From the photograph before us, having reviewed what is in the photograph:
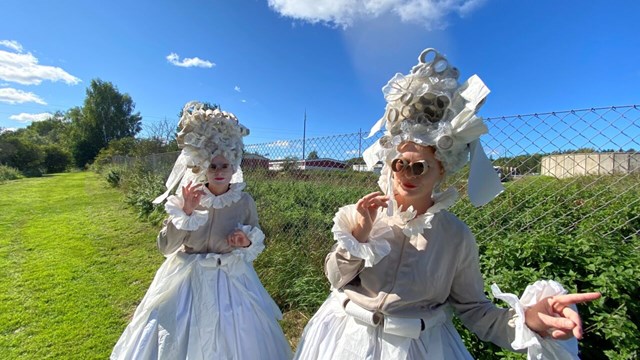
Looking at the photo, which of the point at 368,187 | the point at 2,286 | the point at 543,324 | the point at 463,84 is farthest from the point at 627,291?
the point at 2,286

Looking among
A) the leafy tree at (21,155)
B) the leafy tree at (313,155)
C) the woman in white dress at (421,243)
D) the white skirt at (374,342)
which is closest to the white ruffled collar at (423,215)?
the woman in white dress at (421,243)

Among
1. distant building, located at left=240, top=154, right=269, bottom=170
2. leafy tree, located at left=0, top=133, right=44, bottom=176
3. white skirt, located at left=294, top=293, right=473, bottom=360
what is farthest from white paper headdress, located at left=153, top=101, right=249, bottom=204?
leafy tree, located at left=0, top=133, right=44, bottom=176

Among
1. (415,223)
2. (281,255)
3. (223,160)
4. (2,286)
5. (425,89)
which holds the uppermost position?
(425,89)

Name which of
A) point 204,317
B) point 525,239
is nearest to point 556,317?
point 525,239

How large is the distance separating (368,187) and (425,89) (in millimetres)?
2890

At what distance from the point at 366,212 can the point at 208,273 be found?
4.92ft

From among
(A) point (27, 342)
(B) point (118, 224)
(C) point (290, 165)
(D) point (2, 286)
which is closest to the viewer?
(A) point (27, 342)

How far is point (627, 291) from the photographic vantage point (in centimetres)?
191

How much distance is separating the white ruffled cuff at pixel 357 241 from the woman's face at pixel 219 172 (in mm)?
1334

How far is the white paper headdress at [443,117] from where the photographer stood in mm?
1282

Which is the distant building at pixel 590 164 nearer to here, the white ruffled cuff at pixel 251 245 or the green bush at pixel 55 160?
the white ruffled cuff at pixel 251 245

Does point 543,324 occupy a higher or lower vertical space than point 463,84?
lower

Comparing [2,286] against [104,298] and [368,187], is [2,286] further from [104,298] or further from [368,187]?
[368,187]

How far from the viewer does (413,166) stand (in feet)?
4.39
